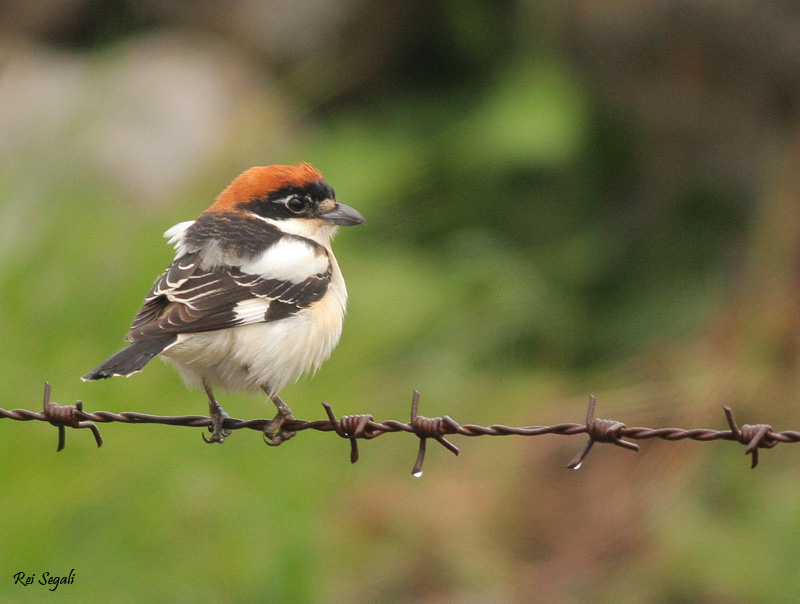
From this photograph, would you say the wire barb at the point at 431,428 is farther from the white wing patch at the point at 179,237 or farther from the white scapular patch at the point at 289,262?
the white wing patch at the point at 179,237

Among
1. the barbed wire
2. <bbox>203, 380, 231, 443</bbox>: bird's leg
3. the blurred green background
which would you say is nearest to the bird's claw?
<bbox>203, 380, 231, 443</bbox>: bird's leg

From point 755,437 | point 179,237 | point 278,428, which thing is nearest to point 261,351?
point 278,428

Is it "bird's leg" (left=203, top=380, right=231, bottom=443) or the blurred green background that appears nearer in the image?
"bird's leg" (left=203, top=380, right=231, bottom=443)

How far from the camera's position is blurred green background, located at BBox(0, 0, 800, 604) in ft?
17.5

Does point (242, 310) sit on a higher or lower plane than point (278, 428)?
higher

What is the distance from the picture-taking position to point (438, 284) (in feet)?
22.4

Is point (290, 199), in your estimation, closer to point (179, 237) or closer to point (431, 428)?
point (179, 237)

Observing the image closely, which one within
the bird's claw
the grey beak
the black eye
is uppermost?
the black eye

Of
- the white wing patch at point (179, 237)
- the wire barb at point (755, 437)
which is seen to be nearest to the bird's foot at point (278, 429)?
the white wing patch at point (179, 237)

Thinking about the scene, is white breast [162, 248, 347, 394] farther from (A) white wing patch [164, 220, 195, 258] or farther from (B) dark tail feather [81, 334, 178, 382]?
(A) white wing patch [164, 220, 195, 258]

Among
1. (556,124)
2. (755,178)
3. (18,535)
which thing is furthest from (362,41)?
(18,535)

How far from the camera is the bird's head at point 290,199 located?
4.35 meters

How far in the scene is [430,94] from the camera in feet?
27.0

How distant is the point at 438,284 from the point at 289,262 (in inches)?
116
